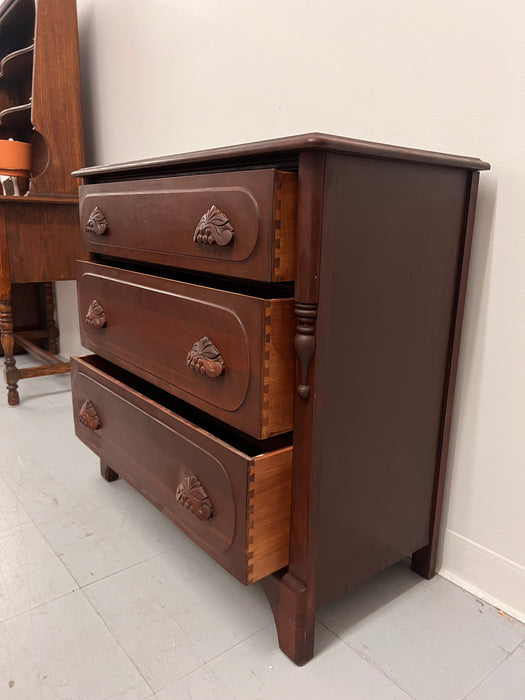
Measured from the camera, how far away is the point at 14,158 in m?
2.16

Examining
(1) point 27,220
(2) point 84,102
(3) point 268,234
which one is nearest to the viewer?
(3) point 268,234

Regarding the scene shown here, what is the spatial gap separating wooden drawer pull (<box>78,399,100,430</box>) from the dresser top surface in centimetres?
56

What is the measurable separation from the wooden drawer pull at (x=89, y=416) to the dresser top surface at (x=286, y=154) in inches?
22.2

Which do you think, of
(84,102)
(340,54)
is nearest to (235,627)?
(340,54)

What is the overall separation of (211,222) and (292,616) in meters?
0.63

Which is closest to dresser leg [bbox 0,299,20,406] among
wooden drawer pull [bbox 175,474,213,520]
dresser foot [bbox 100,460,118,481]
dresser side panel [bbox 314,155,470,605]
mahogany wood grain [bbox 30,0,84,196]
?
mahogany wood grain [bbox 30,0,84,196]

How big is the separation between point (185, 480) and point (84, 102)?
1895 millimetres

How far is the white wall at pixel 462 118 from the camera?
93 centimetres

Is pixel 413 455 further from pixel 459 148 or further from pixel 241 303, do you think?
pixel 459 148

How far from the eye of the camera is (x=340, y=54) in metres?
1.17

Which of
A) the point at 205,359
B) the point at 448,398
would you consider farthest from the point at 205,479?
the point at 448,398

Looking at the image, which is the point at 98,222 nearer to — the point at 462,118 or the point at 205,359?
the point at 205,359

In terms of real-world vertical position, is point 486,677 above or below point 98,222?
below

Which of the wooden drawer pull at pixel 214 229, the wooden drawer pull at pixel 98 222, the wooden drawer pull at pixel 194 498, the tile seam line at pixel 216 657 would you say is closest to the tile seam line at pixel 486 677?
the tile seam line at pixel 216 657
